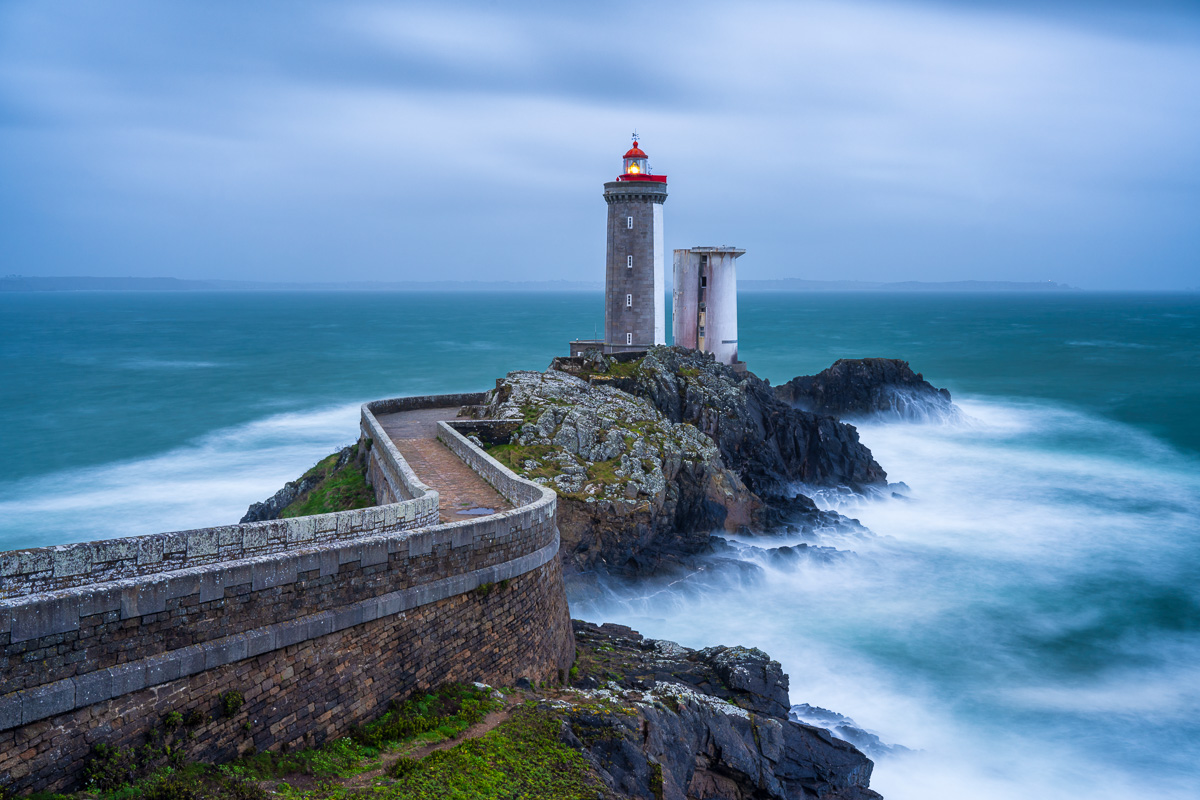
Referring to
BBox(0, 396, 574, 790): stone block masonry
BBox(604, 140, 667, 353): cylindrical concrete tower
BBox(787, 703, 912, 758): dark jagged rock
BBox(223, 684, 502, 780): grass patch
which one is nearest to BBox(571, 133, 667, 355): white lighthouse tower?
BBox(604, 140, 667, 353): cylindrical concrete tower

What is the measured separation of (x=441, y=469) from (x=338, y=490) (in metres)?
4.77

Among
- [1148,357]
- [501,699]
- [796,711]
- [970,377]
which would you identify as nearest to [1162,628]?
[796,711]

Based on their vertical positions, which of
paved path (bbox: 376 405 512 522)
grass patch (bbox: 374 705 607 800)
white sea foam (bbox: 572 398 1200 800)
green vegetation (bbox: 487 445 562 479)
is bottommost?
white sea foam (bbox: 572 398 1200 800)

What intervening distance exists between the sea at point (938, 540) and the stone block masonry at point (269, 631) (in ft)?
26.7

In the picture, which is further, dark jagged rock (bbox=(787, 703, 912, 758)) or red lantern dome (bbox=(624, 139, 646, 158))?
red lantern dome (bbox=(624, 139, 646, 158))

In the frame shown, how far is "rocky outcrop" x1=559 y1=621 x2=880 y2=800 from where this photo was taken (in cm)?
1084

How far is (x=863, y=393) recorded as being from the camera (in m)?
46.8

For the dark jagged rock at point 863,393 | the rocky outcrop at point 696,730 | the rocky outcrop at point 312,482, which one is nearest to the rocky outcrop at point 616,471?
the rocky outcrop at point 312,482

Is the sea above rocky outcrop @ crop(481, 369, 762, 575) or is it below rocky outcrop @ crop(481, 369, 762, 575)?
below

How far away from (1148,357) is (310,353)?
80.3 metres

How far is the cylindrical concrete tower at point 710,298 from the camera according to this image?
41.9m

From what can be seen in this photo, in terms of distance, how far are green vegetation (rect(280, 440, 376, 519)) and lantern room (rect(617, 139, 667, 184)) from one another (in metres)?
17.1

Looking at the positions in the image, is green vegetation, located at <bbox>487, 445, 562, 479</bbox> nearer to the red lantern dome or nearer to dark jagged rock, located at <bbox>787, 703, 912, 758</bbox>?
dark jagged rock, located at <bbox>787, 703, 912, 758</bbox>

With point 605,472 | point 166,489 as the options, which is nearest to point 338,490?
point 605,472
